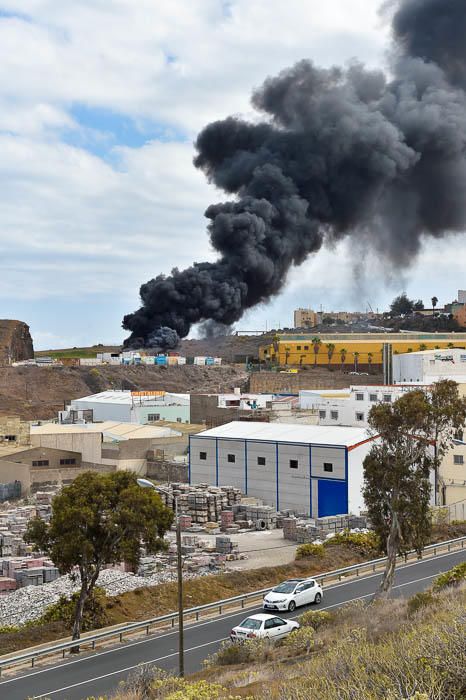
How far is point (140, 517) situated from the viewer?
21.6 metres

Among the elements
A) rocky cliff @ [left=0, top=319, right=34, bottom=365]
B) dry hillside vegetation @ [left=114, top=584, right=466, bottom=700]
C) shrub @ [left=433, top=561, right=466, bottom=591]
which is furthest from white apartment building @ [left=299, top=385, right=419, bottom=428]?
rocky cliff @ [left=0, top=319, right=34, bottom=365]

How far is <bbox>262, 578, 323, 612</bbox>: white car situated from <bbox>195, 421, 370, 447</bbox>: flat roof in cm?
1609

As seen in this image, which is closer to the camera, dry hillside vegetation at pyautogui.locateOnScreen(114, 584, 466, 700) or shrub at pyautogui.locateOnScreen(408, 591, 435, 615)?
dry hillside vegetation at pyautogui.locateOnScreen(114, 584, 466, 700)

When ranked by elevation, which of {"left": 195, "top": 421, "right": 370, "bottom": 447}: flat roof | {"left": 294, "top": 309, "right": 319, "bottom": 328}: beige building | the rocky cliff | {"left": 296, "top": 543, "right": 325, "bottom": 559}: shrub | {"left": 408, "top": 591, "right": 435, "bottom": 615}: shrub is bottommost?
{"left": 296, "top": 543, "right": 325, "bottom": 559}: shrub

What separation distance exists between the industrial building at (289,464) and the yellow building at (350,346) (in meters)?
58.1

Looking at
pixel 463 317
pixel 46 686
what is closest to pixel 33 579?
pixel 46 686

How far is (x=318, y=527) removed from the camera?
35.6m

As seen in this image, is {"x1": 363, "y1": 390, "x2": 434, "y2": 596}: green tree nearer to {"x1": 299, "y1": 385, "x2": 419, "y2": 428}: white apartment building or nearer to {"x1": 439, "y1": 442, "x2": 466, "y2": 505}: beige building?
{"x1": 439, "y1": 442, "x2": 466, "y2": 505}: beige building

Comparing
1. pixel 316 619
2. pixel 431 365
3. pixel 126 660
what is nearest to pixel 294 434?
pixel 316 619

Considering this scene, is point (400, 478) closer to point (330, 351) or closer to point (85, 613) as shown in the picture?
point (85, 613)

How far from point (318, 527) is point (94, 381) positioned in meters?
65.0

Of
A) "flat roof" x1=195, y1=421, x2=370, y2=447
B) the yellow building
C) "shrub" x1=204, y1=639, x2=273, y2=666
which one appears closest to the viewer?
"shrub" x1=204, y1=639, x2=273, y2=666

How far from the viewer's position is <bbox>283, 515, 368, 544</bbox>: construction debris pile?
114 feet

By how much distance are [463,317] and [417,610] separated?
409 feet
